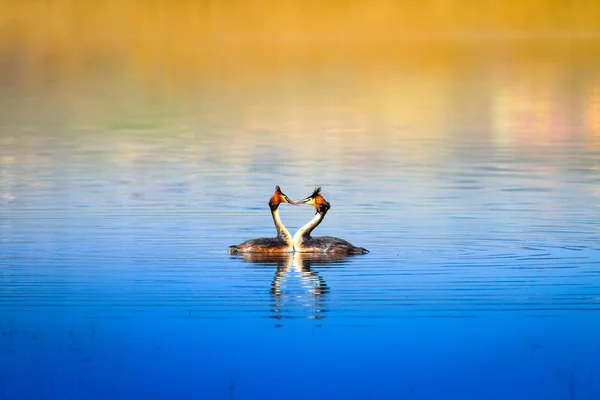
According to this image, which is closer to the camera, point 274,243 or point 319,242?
point 319,242

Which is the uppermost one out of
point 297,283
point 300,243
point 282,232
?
point 282,232

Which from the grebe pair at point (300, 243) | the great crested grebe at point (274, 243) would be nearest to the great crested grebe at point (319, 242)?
the grebe pair at point (300, 243)

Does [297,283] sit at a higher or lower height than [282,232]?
lower

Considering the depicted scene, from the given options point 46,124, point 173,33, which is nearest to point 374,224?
point 46,124

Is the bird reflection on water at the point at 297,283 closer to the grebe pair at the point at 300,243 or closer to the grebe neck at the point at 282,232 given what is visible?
the grebe pair at the point at 300,243

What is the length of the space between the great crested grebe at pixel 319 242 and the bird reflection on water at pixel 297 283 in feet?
0.22

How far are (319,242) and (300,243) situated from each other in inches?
17.6

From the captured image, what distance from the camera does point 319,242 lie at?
60.5 feet

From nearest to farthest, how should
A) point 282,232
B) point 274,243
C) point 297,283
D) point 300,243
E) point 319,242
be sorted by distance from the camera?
point 297,283 < point 319,242 < point 274,243 < point 300,243 < point 282,232

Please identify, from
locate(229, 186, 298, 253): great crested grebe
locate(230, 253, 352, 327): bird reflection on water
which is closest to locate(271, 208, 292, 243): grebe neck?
locate(229, 186, 298, 253): great crested grebe

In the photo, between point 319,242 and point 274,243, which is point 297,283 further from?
point 274,243

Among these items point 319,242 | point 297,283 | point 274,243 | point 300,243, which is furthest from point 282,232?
point 297,283

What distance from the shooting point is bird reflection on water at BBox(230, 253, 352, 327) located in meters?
14.5

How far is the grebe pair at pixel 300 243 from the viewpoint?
715 inches
